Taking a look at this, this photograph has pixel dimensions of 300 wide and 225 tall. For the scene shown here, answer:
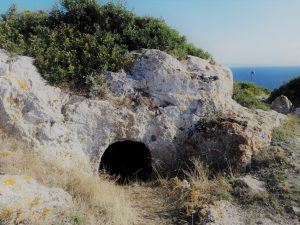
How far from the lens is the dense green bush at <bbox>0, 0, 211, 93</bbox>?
34.6ft

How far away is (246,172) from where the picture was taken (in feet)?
29.7

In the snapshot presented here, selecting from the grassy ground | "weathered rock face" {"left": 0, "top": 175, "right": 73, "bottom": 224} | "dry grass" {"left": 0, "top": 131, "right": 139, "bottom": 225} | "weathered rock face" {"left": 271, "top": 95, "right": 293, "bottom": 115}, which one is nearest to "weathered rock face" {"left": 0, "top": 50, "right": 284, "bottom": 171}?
the grassy ground

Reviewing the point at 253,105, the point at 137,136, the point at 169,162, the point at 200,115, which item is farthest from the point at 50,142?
the point at 253,105

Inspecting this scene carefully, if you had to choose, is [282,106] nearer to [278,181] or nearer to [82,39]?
[278,181]

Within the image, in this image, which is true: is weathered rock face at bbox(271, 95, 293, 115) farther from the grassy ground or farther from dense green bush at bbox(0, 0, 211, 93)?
the grassy ground

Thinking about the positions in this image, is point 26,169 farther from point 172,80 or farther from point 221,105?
point 221,105

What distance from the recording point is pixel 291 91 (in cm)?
2338

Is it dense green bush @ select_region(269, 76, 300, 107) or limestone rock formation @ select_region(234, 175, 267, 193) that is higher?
dense green bush @ select_region(269, 76, 300, 107)

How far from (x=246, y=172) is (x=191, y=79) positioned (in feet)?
10.2

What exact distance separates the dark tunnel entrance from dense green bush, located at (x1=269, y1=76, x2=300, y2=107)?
13166 mm

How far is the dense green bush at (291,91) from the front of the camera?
897 inches

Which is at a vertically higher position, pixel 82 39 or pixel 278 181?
pixel 82 39

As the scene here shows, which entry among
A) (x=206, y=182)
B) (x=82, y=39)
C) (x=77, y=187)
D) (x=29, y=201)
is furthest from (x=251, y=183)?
(x=82, y=39)

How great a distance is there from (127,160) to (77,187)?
4.37m
